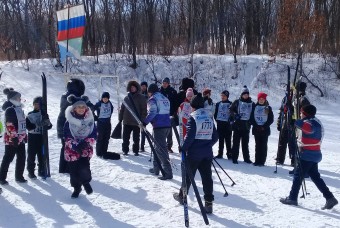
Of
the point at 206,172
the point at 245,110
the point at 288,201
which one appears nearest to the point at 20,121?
the point at 206,172

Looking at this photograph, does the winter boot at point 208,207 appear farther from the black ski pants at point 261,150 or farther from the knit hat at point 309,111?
the black ski pants at point 261,150

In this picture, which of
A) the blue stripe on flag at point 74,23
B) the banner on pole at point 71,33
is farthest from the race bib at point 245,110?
the blue stripe on flag at point 74,23

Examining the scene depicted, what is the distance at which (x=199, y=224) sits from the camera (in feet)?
18.8

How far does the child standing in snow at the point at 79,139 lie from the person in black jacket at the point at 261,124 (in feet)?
13.9

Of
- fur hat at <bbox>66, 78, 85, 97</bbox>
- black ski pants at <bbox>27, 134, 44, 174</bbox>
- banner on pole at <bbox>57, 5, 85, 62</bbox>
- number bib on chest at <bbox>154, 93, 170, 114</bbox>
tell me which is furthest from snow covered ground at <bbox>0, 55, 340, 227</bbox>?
banner on pole at <bbox>57, 5, 85, 62</bbox>

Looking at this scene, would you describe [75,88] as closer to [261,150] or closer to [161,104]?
[161,104]

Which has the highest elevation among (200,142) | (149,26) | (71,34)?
(149,26)

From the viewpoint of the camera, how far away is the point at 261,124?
9414mm

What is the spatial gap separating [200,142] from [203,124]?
267 mm

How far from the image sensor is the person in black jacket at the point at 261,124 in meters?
9.41

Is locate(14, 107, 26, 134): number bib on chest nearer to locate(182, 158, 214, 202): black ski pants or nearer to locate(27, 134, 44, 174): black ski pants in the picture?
locate(27, 134, 44, 174): black ski pants

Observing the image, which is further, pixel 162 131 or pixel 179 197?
pixel 162 131

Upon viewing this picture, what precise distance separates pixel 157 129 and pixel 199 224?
264 centimetres

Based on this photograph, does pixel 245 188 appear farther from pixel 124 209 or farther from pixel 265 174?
pixel 124 209
